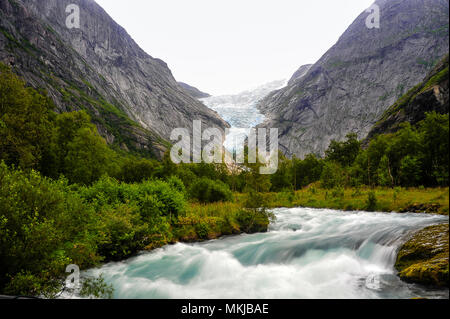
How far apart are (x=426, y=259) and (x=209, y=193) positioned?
75.2 ft

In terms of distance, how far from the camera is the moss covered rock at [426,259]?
413 centimetres

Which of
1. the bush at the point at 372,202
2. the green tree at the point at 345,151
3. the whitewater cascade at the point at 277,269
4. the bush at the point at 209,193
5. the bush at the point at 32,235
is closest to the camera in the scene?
the whitewater cascade at the point at 277,269

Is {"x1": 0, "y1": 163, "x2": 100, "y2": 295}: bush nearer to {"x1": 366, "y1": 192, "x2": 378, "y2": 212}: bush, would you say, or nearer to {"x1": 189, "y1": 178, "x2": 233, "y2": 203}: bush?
{"x1": 189, "y1": 178, "x2": 233, "y2": 203}: bush

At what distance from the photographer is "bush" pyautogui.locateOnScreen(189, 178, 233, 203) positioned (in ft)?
89.8

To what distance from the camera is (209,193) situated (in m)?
27.4

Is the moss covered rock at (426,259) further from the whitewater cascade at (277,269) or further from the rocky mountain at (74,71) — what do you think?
the rocky mountain at (74,71)

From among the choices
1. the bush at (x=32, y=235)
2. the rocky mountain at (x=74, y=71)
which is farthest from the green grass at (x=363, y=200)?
the rocky mountain at (x=74, y=71)

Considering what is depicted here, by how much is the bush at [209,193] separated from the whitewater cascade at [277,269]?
12823mm

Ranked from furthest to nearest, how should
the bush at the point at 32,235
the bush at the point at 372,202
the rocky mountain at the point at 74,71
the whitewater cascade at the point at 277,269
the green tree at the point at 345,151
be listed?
the rocky mountain at the point at 74,71 < the green tree at the point at 345,151 < the bush at the point at 372,202 < the bush at the point at 32,235 < the whitewater cascade at the point at 277,269

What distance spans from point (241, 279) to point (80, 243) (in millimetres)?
6592

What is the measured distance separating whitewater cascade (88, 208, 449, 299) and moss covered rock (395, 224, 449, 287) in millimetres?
236

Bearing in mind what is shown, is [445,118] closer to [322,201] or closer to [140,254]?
[140,254]

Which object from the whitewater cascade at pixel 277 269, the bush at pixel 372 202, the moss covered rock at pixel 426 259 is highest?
the moss covered rock at pixel 426 259

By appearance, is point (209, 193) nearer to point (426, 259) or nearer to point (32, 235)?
point (32, 235)
